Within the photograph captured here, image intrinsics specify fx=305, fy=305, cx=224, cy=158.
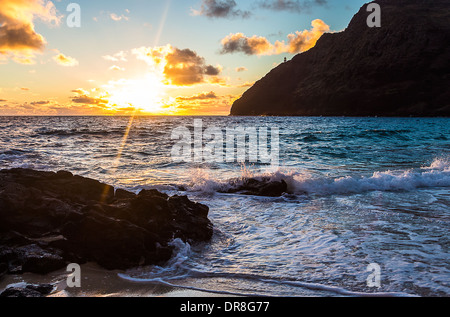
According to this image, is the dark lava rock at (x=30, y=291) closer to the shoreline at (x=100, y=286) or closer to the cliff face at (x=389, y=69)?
the shoreline at (x=100, y=286)

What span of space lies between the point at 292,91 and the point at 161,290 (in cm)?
19756

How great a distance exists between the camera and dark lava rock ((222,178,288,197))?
29.7 feet

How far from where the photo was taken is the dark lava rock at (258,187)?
9067 mm

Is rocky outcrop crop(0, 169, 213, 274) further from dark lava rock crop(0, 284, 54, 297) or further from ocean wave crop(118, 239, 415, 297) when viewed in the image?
dark lava rock crop(0, 284, 54, 297)

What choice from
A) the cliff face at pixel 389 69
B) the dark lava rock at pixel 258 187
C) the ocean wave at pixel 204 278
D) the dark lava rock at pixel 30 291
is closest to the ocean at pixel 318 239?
the ocean wave at pixel 204 278

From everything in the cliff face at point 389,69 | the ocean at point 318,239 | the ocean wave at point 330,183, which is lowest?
the ocean at point 318,239

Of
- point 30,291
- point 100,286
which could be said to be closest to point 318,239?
point 100,286

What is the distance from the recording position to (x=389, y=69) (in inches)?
5172

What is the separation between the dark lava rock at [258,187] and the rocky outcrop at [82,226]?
10.9 feet

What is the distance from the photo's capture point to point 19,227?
184 inches

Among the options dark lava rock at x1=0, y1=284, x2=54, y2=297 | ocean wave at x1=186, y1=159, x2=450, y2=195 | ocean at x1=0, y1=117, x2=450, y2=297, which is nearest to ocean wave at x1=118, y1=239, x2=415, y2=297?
ocean at x1=0, y1=117, x2=450, y2=297

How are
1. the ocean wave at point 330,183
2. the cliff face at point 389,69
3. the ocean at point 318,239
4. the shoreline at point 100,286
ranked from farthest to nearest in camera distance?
the cliff face at point 389,69 → the ocean wave at point 330,183 → the ocean at point 318,239 → the shoreline at point 100,286

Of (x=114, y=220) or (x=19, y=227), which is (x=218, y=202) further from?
(x=19, y=227)
